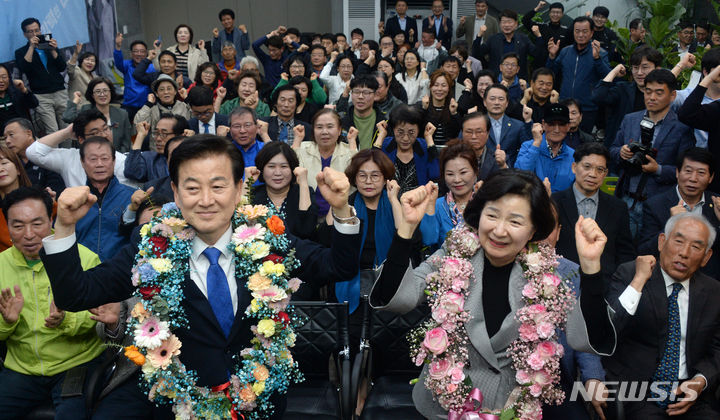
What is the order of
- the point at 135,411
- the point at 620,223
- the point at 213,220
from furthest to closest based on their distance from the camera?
the point at 620,223 < the point at 135,411 < the point at 213,220

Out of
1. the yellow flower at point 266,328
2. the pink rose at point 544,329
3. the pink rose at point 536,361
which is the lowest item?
the pink rose at point 536,361

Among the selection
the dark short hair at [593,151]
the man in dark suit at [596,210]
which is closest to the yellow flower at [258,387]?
the man in dark suit at [596,210]

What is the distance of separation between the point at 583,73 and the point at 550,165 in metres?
3.11

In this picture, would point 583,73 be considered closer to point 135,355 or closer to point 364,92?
point 364,92

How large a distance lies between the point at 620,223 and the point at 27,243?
3716 millimetres

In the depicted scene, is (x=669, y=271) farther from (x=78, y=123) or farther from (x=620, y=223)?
(x=78, y=123)

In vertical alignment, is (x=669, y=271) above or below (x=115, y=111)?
below

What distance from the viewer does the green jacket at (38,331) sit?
10.9 feet

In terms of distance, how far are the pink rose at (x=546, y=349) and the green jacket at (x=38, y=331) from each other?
2314 millimetres

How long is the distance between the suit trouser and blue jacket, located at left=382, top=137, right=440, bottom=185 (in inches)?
209

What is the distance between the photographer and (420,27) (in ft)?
37.0

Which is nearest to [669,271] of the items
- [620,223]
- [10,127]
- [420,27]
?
[620,223]

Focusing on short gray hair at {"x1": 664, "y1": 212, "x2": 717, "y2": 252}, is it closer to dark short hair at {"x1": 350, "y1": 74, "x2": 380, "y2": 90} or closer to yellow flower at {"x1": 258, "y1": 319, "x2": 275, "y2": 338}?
yellow flower at {"x1": 258, "y1": 319, "x2": 275, "y2": 338}

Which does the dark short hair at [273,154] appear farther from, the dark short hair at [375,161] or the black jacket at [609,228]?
the black jacket at [609,228]
